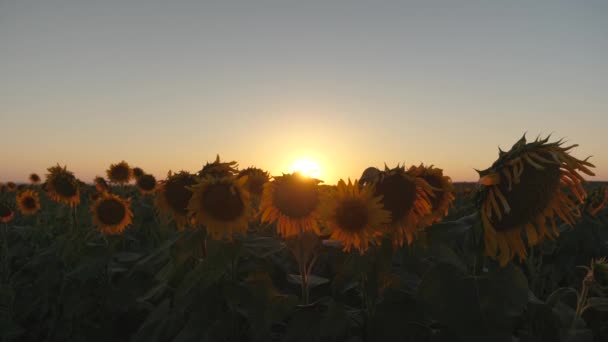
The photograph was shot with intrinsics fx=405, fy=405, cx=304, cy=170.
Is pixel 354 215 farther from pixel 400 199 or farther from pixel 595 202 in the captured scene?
pixel 595 202

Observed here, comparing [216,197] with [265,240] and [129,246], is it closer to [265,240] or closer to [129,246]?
[265,240]

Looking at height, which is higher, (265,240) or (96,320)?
(265,240)

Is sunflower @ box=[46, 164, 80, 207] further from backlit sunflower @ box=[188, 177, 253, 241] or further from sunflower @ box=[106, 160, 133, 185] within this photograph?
backlit sunflower @ box=[188, 177, 253, 241]

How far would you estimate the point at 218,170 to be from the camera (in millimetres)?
3279

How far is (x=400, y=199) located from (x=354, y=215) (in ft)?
1.11

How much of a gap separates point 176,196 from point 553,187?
275 cm

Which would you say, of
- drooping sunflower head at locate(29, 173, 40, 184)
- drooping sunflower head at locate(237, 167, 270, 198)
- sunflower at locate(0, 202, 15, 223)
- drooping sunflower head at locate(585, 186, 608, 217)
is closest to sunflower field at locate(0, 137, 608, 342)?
drooping sunflower head at locate(237, 167, 270, 198)

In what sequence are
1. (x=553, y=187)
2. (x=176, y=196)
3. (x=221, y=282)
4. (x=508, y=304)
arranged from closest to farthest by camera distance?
(x=508, y=304) → (x=553, y=187) → (x=221, y=282) → (x=176, y=196)

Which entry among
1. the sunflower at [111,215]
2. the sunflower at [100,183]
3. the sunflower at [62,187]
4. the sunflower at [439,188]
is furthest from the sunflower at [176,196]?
the sunflower at [100,183]

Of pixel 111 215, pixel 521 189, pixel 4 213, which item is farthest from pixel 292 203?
pixel 4 213

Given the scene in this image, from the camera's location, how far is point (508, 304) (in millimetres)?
2084

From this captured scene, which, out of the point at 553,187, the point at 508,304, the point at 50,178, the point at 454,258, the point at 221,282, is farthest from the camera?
the point at 50,178

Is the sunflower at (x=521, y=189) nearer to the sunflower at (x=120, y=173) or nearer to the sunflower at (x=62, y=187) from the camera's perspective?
the sunflower at (x=62, y=187)

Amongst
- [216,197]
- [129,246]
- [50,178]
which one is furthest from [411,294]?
[50,178]
